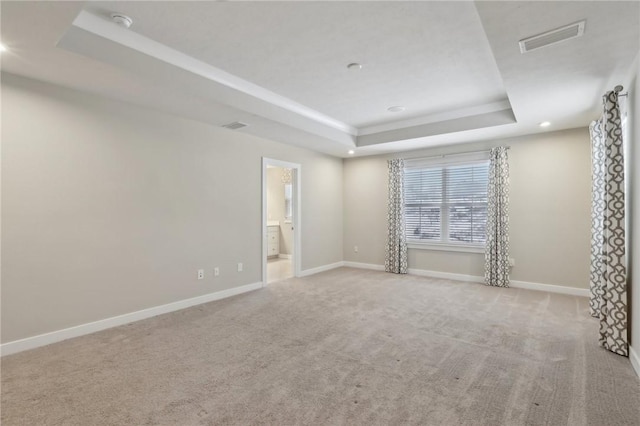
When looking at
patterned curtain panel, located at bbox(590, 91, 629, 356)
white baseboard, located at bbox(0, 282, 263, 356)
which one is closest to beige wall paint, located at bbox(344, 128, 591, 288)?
patterned curtain panel, located at bbox(590, 91, 629, 356)

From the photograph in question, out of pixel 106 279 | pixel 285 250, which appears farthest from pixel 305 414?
pixel 285 250

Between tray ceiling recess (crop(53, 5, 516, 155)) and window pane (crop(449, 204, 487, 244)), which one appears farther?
window pane (crop(449, 204, 487, 244))

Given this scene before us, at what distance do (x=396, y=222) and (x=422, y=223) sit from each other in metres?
0.50

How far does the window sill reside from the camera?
5.64 meters

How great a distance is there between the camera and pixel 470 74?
347cm

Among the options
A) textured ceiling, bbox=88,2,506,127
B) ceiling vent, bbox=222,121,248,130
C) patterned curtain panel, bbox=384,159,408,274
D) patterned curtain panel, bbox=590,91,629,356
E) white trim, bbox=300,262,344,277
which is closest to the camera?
textured ceiling, bbox=88,2,506,127

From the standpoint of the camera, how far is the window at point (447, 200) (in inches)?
222

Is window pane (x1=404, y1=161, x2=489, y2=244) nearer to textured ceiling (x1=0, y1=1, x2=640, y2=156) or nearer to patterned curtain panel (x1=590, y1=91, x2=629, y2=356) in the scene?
textured ceiling (x1=0, y1=1, x2=640, y2=156)

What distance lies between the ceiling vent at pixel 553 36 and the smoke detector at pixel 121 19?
289 centimetres

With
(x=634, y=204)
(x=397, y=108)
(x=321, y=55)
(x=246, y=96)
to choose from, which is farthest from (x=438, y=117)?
(x=246, y=96)

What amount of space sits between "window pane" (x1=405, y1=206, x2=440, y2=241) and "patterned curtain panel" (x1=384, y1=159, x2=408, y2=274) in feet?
0.58

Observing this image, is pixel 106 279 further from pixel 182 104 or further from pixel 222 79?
pixel 222 79

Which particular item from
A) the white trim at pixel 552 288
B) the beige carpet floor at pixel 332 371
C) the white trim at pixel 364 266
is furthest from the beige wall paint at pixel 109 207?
the white trim at pixel 552 288

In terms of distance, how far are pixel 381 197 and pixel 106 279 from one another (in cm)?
499
